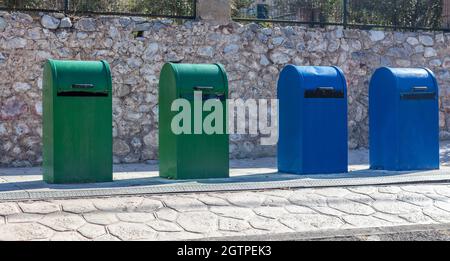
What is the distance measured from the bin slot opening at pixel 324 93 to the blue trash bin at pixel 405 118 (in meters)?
0.71

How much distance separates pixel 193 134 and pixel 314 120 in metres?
1.42

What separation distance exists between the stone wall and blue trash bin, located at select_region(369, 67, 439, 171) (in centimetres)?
260

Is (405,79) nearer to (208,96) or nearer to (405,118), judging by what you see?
(405,118)

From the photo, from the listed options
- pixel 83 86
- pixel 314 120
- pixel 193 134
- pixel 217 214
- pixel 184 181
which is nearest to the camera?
pixel 217 214

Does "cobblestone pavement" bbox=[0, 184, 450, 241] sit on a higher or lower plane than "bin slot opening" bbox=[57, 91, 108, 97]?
lower

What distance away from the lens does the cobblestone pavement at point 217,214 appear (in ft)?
17.8

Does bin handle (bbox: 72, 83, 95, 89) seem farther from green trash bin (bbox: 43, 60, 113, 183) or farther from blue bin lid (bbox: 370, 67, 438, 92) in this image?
blue bin lid (bbox: 370, 67, 438, 92)

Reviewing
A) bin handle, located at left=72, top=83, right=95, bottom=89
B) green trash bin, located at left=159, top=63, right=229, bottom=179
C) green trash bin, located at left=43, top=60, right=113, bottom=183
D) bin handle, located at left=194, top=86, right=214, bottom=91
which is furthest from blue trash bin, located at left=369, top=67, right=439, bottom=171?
bin handle, located at left=72, top=83, right=95, bottom=89

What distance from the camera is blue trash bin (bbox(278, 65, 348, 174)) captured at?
775cm

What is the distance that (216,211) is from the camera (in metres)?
6.01

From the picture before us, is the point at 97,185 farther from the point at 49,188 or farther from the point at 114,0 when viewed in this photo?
the point at 114,0

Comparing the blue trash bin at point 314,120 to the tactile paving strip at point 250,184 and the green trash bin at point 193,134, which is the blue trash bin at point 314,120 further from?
the green trash bin at point 193,134

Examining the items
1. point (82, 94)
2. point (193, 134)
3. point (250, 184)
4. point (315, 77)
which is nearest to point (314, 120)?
point (315, 77)
